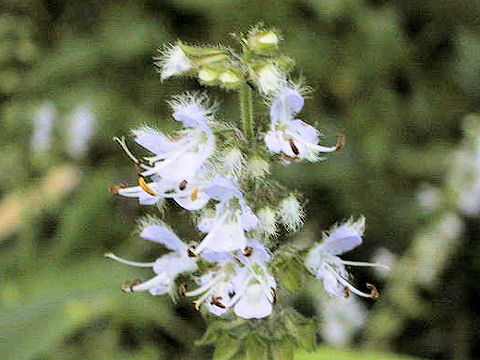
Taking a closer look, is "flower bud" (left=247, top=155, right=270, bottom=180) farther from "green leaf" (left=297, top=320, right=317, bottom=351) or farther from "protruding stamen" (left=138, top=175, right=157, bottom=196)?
"green leaf" (left=297, top=320, right=317, bottom=351)

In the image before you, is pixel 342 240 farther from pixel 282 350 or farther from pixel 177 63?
pixel 177 63

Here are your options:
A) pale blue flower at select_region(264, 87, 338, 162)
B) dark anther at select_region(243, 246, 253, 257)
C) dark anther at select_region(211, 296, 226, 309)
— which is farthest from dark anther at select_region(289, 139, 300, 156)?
dark anther at select_region(211, 296, 226, 309)

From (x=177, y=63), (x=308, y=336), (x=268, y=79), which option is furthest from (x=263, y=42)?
(x=308, y=336)

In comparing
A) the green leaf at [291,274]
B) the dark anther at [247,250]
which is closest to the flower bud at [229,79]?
the dark anther at [247,250]

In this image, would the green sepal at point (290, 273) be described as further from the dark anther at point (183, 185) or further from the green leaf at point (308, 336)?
the dark anther at point (183, 185)

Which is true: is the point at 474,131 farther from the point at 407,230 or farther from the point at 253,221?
the point at 253,221

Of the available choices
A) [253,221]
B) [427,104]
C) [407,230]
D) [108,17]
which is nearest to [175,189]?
[253,221]

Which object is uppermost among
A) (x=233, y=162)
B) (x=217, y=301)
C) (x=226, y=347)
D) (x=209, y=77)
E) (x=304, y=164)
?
(x=209, y=77)
